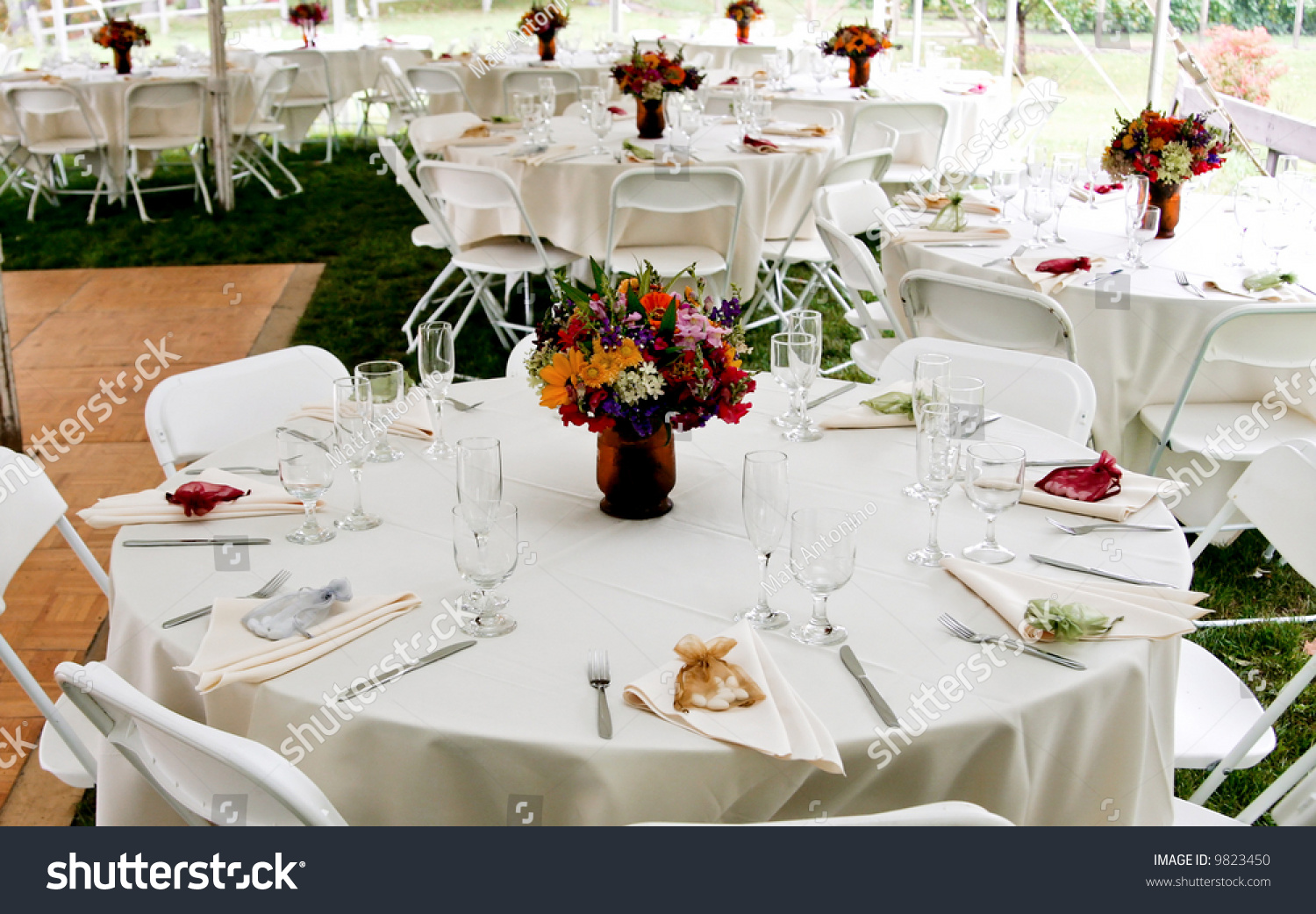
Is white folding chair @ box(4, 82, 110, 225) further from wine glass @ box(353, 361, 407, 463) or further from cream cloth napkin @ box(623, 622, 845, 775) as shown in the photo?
cream cloth napkin @ box(623, 622, 845, 775)

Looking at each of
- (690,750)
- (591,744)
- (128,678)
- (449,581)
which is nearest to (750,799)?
(690,750)

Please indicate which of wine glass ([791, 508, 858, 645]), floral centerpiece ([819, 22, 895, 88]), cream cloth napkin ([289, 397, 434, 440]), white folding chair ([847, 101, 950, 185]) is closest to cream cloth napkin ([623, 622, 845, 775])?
wine glass ([791, 508, 858, 645])

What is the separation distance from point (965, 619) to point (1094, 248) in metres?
2.48

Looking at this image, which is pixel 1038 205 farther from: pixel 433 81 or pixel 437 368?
pixel 433 81

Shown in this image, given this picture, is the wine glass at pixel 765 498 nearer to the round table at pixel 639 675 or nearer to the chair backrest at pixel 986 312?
the round table at pixel 639 675

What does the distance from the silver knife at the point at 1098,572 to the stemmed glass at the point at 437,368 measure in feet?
3.68

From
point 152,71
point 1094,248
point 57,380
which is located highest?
point 152,71

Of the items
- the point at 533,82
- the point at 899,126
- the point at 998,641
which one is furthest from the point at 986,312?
the point at 533,82

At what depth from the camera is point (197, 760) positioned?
144cm

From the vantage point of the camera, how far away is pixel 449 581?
1.84 m

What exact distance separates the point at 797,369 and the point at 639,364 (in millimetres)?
Answer: 547

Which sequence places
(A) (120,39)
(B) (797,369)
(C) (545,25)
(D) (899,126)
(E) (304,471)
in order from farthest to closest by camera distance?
(C) (545,25) → (A) (120,39) → (D) (899,126) → (B) (797,369) → (E) (304,471)

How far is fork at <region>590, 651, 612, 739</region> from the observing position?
1.48 metres

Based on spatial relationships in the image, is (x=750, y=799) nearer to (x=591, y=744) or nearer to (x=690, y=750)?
(x=690, y=750)
